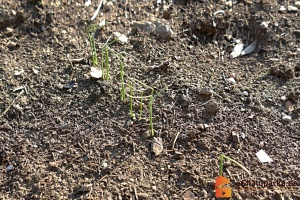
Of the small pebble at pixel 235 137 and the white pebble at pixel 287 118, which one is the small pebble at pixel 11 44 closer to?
the small pebble at pixel 235 137

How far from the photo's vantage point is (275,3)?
221cm

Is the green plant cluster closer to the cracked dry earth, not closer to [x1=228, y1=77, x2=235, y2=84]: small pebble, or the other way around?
the cracked dry earth

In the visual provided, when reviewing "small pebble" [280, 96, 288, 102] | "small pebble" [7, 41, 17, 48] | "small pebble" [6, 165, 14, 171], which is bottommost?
"small pebble" [6, 165, 14, 171]

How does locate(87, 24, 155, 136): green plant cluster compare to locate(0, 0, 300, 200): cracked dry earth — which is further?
locate(87, 24, 155, 136): green plant cluster

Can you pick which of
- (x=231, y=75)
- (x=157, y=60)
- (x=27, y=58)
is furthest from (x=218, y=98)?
(x=27, y=58)

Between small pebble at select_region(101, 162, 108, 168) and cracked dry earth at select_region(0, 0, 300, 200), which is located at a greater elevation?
cracked dry earth at select_region(0, 0, 300, 200)

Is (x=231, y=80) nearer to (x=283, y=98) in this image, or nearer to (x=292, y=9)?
(x=283, y=98)

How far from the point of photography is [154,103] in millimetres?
1764

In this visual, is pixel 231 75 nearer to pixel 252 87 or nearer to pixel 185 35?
pixel 252 87

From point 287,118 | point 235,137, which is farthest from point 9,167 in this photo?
point 287,118

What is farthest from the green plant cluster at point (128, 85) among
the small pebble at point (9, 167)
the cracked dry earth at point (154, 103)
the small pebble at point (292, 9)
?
the small pebble at point (292, 9)

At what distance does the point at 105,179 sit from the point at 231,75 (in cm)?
85

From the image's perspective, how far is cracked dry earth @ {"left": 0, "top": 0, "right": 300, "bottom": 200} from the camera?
1.53 m

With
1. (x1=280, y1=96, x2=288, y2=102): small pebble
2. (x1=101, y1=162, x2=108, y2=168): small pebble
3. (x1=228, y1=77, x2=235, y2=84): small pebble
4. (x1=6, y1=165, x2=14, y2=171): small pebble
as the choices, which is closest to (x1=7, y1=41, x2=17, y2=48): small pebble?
(x1=6, y1=165, x2=14, y2=171): small pebble
